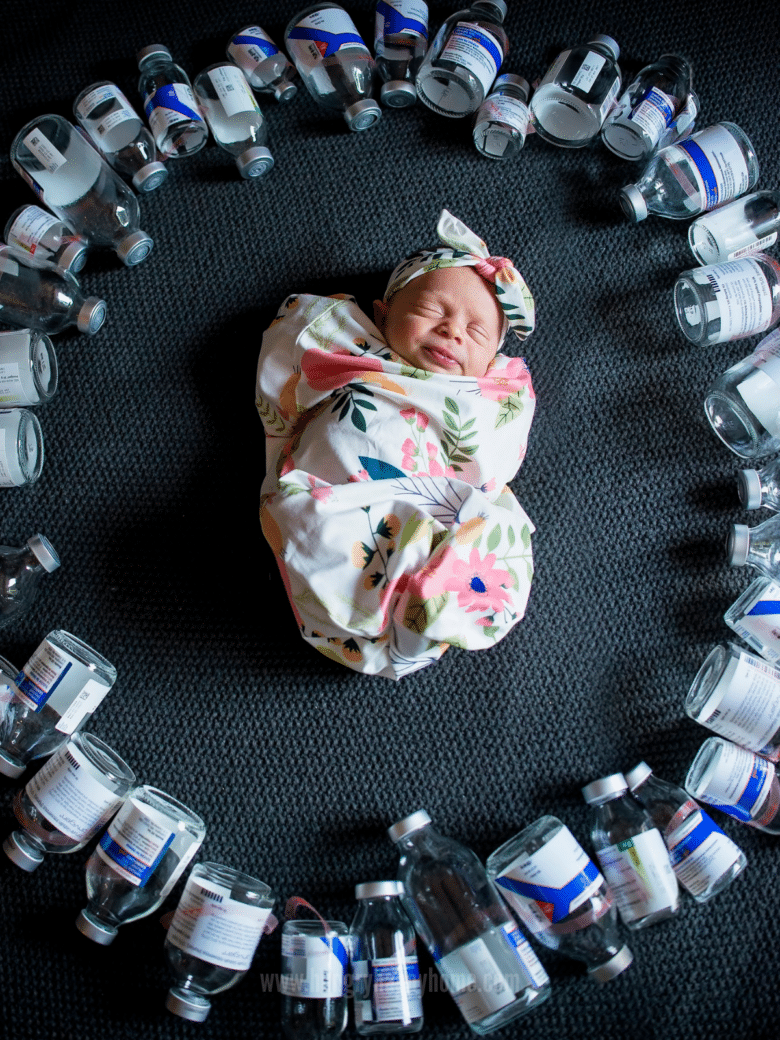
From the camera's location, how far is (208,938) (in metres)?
1.04

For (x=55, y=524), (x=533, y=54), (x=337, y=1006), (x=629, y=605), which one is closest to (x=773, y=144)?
(x=533, y=54)

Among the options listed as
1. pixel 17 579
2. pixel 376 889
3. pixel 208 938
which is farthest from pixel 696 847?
pixel 17 579

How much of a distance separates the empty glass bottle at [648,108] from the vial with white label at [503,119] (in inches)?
5.7

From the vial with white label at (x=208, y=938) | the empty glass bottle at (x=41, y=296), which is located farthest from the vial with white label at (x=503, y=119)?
the vial with white label at (x=208, y=938)

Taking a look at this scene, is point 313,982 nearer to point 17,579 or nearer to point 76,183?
point 17,579

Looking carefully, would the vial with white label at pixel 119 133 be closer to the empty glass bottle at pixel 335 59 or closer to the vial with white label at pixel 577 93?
the empty glass bottle at pixel 335 59

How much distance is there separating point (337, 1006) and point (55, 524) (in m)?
0.80

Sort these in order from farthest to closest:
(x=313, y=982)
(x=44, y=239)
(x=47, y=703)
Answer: (x=44, y=239)
(x=47, y=703)
(x=313, y=982)

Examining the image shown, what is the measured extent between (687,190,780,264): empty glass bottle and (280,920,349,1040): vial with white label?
117cm

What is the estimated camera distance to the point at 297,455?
1.15m

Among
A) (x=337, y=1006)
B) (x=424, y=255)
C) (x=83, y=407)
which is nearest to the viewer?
(x=337, y=1006)

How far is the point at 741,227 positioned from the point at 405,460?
0.69m

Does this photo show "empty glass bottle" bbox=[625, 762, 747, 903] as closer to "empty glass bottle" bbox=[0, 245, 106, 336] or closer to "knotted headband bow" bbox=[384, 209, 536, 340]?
"knotted headband bow" bbox=[384, 209, 536, 340]

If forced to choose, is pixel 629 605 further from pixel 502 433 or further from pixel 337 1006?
pixel 337 1006
